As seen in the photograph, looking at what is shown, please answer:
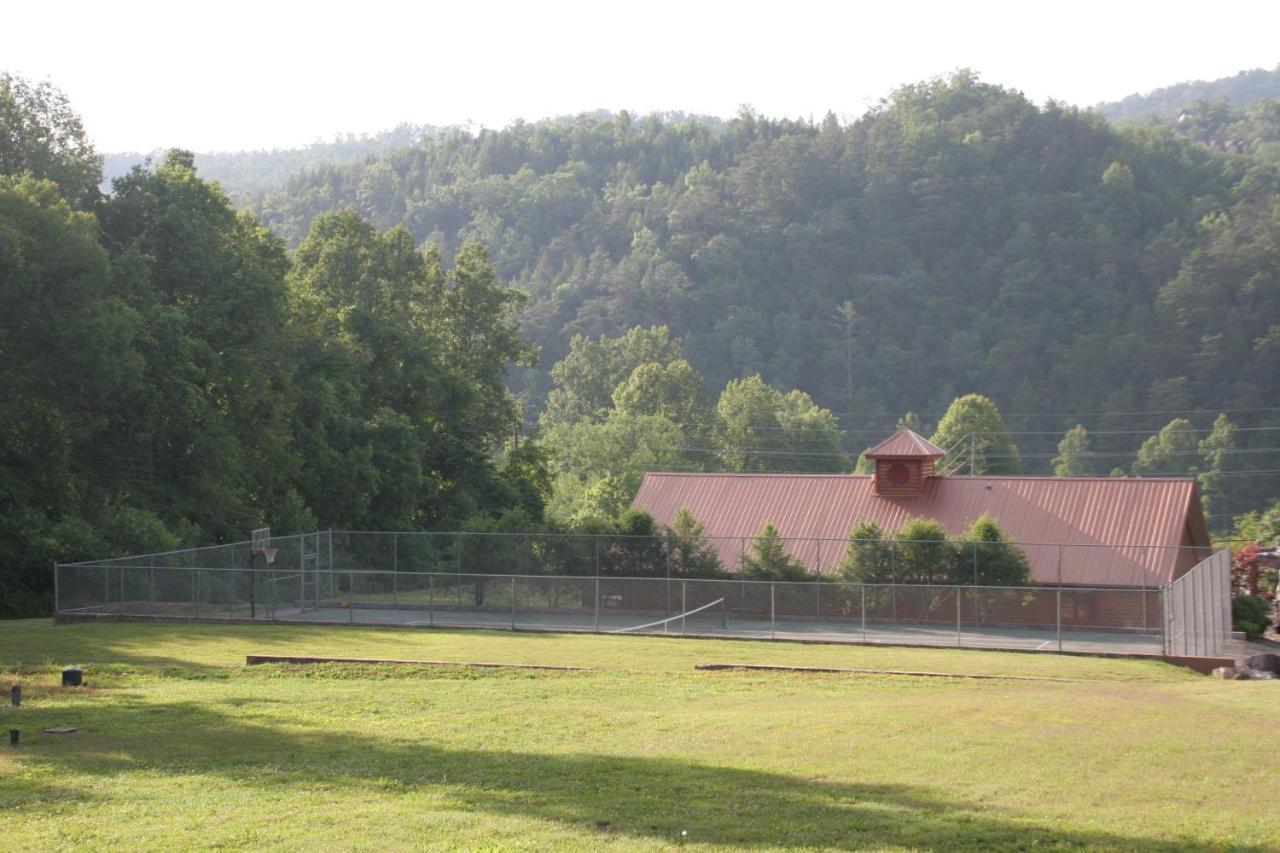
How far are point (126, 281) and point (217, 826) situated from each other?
42305mm

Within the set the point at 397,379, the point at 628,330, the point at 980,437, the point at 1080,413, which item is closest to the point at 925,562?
the point at 397,379

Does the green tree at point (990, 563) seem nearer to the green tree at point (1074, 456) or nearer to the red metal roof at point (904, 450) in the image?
the red metal roof at point (904, 450)

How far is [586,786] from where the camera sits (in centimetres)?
1600

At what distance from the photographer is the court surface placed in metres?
36.8

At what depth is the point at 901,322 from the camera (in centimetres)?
15712

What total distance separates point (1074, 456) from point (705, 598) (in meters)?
97.2

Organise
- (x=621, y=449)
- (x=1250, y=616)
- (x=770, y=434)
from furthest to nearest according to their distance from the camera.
Result: (x=770, y=434), (x=621, y=449), (x=1250, y=616)

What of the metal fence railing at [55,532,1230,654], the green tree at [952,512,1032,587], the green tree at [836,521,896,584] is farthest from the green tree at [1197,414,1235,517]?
the green tree at [836,521,896,584]

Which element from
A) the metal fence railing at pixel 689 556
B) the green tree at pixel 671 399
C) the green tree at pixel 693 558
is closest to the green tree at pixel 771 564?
the metal fence railing at pixel 689 556

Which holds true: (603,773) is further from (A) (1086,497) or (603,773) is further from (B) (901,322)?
(B) (901,322)

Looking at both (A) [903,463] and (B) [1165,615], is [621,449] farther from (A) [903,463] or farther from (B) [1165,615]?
(B) [1165,615]

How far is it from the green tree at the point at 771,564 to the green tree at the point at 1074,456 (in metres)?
88.3

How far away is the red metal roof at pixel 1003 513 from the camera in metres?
45.8

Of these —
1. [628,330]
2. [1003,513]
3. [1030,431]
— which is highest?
[628,330]
